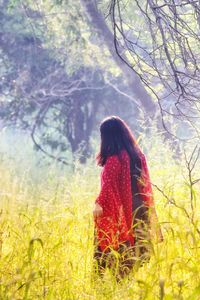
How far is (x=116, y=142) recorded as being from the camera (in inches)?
208

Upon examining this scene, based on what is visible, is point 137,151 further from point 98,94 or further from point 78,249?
point 98,94

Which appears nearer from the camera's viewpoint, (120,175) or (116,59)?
(120,175)

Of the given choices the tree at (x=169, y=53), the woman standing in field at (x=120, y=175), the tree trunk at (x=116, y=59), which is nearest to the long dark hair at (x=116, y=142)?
the woman standing in field at (x=120, y=175)

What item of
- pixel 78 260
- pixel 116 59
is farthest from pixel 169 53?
pixel 116 59

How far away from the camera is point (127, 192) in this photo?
5.23 meters

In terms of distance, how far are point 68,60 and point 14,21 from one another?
2.23 metres

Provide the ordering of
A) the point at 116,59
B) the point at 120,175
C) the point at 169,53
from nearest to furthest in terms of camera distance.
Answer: the point at 169,53 < the point at 120,175 < the point at 116,59

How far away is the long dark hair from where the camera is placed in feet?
17.3

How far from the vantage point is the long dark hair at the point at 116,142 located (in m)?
5.28

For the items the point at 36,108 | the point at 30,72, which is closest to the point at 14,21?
the point at 30,72

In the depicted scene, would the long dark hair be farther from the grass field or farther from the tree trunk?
the tree trunk

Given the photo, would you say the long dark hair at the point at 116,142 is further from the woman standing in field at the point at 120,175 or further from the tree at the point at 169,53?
the tree at the point at 169,53

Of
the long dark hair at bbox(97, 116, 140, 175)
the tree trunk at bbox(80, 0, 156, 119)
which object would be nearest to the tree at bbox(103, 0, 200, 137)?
the long dark hair at bbox(97, 116, 140, 175)

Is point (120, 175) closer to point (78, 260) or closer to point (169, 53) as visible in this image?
point (78, 260)
